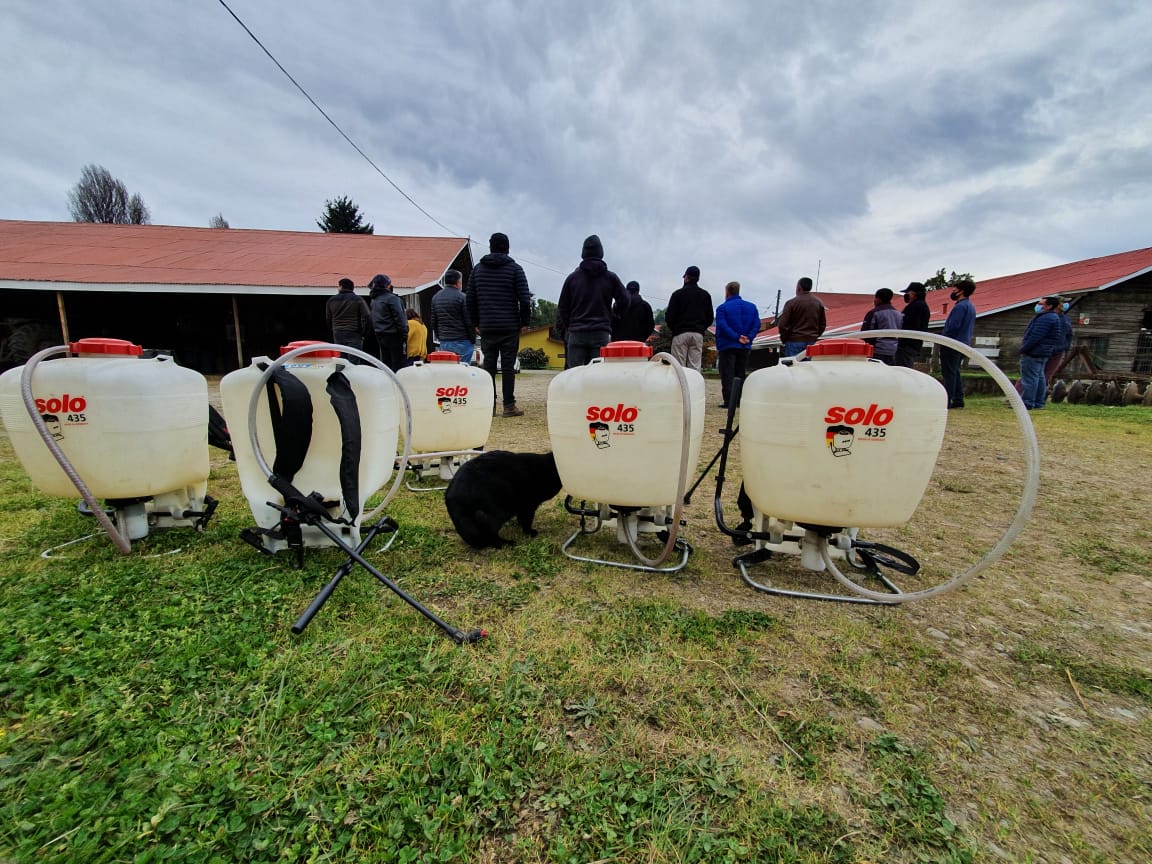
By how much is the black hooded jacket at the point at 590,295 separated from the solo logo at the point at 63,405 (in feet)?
11.4

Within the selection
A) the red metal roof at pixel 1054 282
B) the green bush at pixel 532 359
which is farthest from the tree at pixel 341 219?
the red metal roof at pixel 1054 282

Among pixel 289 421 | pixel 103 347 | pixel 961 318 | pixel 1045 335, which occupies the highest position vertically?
pixel 961 318

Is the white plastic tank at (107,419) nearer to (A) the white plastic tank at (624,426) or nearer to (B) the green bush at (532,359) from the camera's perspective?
(A) the white plastic tank at (624,426)

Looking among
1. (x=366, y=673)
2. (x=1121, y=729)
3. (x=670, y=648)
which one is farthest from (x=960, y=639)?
(x=366, y=673)

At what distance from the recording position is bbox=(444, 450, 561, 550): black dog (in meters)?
2.48

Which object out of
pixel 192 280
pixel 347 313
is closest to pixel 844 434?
pixel 347 313

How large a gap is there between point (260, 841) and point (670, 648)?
1.22 m

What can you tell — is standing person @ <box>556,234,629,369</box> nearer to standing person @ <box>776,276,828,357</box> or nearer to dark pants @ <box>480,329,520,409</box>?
dark pants @ <box>480,329,520,409</box>

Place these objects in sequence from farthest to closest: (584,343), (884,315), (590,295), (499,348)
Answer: (884,315)
(499,348)
(584,343)
(590,295)

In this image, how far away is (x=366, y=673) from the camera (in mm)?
1508

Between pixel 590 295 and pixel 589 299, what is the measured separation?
0.13 feet

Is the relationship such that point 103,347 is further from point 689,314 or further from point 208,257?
point 208,257

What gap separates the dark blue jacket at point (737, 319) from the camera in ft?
21.0

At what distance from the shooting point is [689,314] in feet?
21.0
